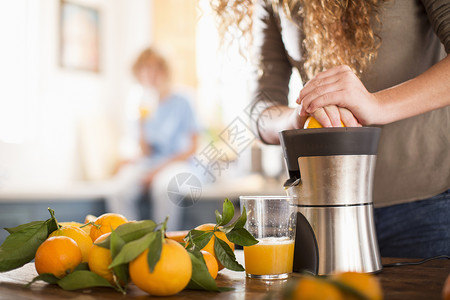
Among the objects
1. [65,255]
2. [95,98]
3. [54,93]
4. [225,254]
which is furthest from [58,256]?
[95,98]

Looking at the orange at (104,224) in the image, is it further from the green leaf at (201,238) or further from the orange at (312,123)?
the orange at (312,123)

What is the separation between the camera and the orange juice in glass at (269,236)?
79 centimetres

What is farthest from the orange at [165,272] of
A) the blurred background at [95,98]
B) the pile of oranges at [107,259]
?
the blurred background at [95,98]

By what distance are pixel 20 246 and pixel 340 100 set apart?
56 cm

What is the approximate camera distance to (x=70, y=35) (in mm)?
4359

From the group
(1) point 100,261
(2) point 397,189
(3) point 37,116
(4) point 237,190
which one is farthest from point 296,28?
(3) point 37,116

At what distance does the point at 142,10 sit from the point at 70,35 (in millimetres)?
844

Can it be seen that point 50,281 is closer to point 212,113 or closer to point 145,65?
point 145,65

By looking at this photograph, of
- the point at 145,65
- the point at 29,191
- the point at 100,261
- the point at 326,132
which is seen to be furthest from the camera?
the point at 145,65

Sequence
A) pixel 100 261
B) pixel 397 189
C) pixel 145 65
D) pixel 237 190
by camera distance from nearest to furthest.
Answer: pixel 100 261 < pixel 397 189 < pixel 237 190 < pixel 145 65

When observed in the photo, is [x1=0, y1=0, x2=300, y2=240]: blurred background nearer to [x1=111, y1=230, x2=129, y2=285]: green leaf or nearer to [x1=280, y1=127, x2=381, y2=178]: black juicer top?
[x1=280, y1=127, x2=381, y2=178]: black juicer top

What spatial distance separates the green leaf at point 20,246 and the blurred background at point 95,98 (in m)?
→ 2.42

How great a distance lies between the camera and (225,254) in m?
0.78

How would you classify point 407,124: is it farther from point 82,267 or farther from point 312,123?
point 82,267
